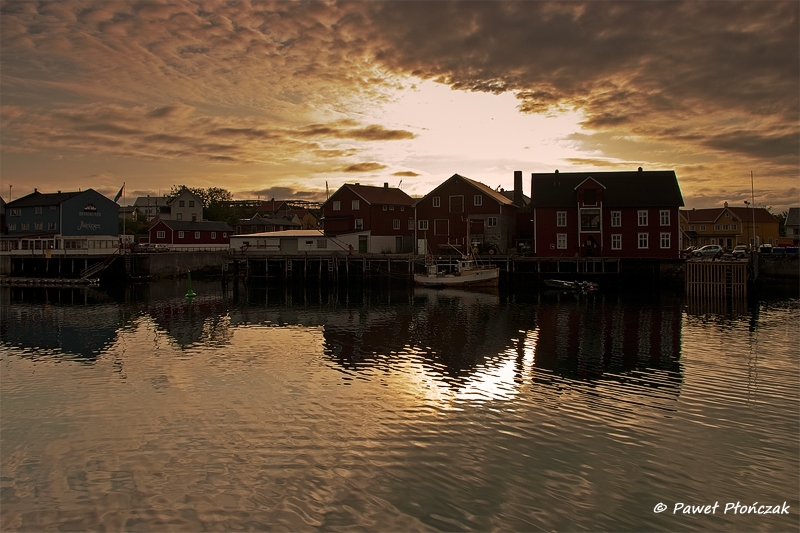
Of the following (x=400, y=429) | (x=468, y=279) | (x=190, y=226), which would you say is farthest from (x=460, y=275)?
(x=190, y=226)

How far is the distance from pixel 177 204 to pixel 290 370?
327 feet

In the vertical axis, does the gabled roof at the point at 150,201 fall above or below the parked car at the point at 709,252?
above

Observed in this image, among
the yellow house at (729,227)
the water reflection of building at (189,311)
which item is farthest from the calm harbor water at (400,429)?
the yellow house at (729,227)

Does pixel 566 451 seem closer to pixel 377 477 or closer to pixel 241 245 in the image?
pixel 377 477

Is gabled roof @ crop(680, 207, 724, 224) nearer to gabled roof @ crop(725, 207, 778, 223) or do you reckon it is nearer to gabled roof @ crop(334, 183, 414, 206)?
gabled roof @ crop(725, 207, 778, 223)

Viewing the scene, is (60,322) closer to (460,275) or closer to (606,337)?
(606,337)

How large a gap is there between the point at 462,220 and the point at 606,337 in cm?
3757

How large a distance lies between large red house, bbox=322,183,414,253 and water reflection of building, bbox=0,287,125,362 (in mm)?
27507

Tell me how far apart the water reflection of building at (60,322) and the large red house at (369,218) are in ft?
90.2

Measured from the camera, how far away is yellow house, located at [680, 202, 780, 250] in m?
97.7

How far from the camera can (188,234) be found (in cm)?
8531

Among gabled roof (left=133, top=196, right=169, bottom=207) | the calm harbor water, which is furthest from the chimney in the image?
gabled roof (left=133, top=196, right=169, bottom=207)

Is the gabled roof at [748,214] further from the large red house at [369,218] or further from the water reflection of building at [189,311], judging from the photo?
the water reflection of building at [189,311]

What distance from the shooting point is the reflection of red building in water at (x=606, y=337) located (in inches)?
885
